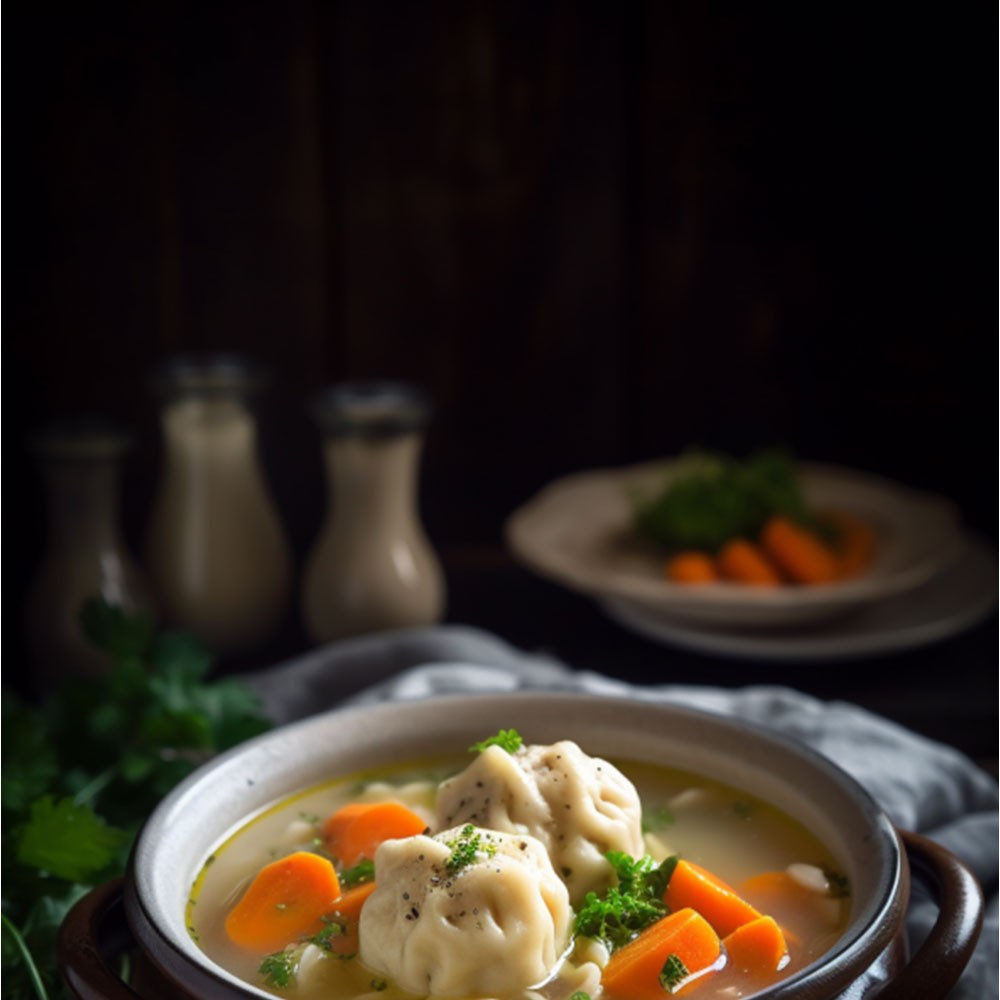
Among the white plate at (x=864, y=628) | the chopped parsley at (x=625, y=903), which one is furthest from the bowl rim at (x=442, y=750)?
the white plate at (x=864, y=628)

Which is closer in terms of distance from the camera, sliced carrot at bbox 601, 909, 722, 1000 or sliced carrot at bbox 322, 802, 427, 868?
sliced carrot at bbox 601, 909, 722, 1000

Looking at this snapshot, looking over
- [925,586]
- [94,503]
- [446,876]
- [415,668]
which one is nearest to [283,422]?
[94,503]

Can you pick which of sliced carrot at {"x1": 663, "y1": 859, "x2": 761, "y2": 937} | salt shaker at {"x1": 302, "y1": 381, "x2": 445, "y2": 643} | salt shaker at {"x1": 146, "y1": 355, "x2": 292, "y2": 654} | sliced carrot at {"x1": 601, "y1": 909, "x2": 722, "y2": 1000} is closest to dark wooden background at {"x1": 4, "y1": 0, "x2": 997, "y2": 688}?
salt shaker at {"x1": 146, "y1": 355, "x2": 292, "y2": 654}

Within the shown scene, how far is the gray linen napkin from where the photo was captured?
2.13 m

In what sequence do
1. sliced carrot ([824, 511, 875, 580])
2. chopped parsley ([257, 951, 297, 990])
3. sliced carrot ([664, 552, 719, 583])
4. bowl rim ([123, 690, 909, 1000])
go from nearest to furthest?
1. bowl rim ([123, 690, 909, 1000])
2. chopped parsley ([257, 951, 297, 990])
3. sliced carrot ([664, 552, 719, 583])
4. sliced carrot ([824, 511, 875, 580])

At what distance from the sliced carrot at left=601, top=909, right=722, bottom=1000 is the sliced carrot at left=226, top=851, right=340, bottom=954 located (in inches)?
14.0

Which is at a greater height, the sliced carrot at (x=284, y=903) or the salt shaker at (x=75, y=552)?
the sliced carrot at (x=284, y=903)

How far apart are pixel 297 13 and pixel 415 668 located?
1.99m

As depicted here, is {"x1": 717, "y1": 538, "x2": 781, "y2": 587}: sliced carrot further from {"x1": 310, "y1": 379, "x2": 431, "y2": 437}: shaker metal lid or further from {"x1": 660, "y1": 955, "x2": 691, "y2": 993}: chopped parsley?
{"x1": 660, "y1": 955, "x2": 691, "y2": 993}: chopped parsley

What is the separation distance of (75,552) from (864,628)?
186cm

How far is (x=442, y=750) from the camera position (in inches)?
77.0

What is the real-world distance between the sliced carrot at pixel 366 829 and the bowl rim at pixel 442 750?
120mm

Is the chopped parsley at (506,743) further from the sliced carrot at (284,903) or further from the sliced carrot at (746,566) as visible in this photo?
the sliced carrot at (746,566)

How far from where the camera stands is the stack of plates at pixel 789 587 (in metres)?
3.20
